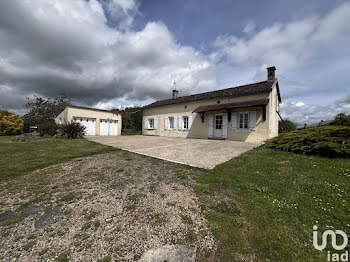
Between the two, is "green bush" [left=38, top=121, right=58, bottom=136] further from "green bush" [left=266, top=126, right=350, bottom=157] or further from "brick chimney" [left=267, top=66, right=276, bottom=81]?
"brick chimney" [left=267, top=66, right=276, bottom=81]

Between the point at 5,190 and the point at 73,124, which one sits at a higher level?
the point at 73,124

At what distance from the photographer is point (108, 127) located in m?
15.7

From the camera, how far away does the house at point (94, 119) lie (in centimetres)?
1315

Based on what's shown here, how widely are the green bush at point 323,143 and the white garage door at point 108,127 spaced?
50.2 feet

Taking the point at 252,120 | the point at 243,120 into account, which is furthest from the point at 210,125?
the point at 252,120

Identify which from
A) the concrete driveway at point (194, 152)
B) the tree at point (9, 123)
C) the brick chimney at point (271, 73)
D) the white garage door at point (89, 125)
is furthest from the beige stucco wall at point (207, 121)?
the tree at point (9, 123)

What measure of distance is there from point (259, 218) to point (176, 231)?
45.5 inches

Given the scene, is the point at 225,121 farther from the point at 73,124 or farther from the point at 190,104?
the point at 73,124

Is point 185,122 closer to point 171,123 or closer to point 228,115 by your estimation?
point 171,123

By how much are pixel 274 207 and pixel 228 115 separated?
892 centimetres

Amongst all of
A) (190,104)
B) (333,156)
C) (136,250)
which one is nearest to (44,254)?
(136,250)

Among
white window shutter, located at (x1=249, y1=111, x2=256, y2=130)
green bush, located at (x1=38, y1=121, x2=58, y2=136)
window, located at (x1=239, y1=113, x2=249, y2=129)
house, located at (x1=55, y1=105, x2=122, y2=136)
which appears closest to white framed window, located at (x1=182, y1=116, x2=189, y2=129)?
window, located at (x1=239, y1=113, x2=249, y2=129)

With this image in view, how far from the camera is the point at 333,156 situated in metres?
4.54

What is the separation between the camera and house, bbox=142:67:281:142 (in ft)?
30.4
